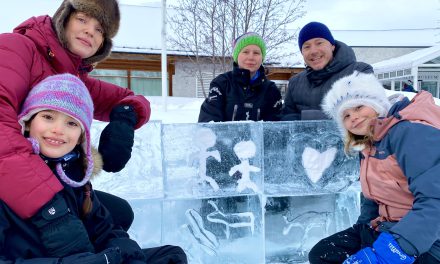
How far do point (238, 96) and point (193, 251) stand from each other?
1.07 metres

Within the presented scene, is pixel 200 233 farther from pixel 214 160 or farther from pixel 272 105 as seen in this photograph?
pixel 272 105

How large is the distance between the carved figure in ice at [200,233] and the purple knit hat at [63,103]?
3.37 feet

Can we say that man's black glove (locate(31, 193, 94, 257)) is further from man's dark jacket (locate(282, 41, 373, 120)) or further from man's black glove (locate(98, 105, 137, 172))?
man's dark jacket (locate(282, 41, 373, 120))

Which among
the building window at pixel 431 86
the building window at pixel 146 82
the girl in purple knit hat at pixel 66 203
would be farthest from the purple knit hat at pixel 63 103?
the building window at pixel 431 86

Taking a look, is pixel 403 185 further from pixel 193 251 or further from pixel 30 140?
pixel 30 140

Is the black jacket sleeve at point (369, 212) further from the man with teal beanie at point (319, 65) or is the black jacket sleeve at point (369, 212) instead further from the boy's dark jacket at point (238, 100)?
the boy's dark jacket at point (238, 100)

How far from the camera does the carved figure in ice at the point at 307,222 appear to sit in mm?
2547

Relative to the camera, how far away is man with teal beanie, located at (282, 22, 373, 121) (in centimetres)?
262

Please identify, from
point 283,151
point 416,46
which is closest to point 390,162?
point 283,151

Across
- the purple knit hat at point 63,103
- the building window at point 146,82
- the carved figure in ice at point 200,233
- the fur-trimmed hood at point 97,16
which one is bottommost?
the carved figure in ice at point 200,233

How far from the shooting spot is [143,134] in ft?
7.79

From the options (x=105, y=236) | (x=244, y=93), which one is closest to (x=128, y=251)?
(x=105, y=236)

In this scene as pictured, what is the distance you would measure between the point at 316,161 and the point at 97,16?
1561mm

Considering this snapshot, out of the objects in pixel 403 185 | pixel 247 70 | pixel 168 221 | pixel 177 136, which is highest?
pixel 247 70
